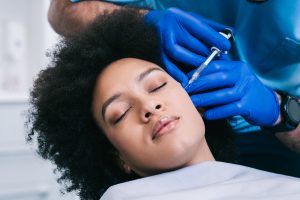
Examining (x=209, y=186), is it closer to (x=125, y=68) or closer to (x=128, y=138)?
(x=128, y=138)

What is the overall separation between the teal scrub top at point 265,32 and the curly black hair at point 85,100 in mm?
174

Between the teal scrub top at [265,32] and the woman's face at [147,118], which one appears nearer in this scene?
the woman's face at [147,118]

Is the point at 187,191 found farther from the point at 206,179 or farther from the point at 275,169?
the point at 275,169

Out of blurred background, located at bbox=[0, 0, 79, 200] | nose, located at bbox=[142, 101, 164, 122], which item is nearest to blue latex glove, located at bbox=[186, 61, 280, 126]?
nose, located at bbox=[142, 101, 164, 122]

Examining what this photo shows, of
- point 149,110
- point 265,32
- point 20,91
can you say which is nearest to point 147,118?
point 149,110

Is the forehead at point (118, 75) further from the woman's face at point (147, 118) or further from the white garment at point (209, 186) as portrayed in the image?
the white garment at point (209, 186)

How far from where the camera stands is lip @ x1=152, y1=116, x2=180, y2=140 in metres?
0.87

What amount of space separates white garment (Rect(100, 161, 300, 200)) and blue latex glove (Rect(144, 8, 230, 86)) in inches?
9.2

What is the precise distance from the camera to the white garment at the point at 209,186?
80 cm

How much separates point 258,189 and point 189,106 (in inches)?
9.7

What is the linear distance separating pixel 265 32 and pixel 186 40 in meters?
0.26

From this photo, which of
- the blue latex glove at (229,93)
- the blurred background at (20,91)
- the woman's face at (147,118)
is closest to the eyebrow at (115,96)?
the woman's face at (147,118)

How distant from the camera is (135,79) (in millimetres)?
953

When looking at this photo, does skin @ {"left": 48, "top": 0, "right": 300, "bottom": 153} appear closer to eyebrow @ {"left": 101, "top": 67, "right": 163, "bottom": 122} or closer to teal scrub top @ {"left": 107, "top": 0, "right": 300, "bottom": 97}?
teal scrub top @ {"left": 107, "top": 0, "right": 300, "bottom": 97}
